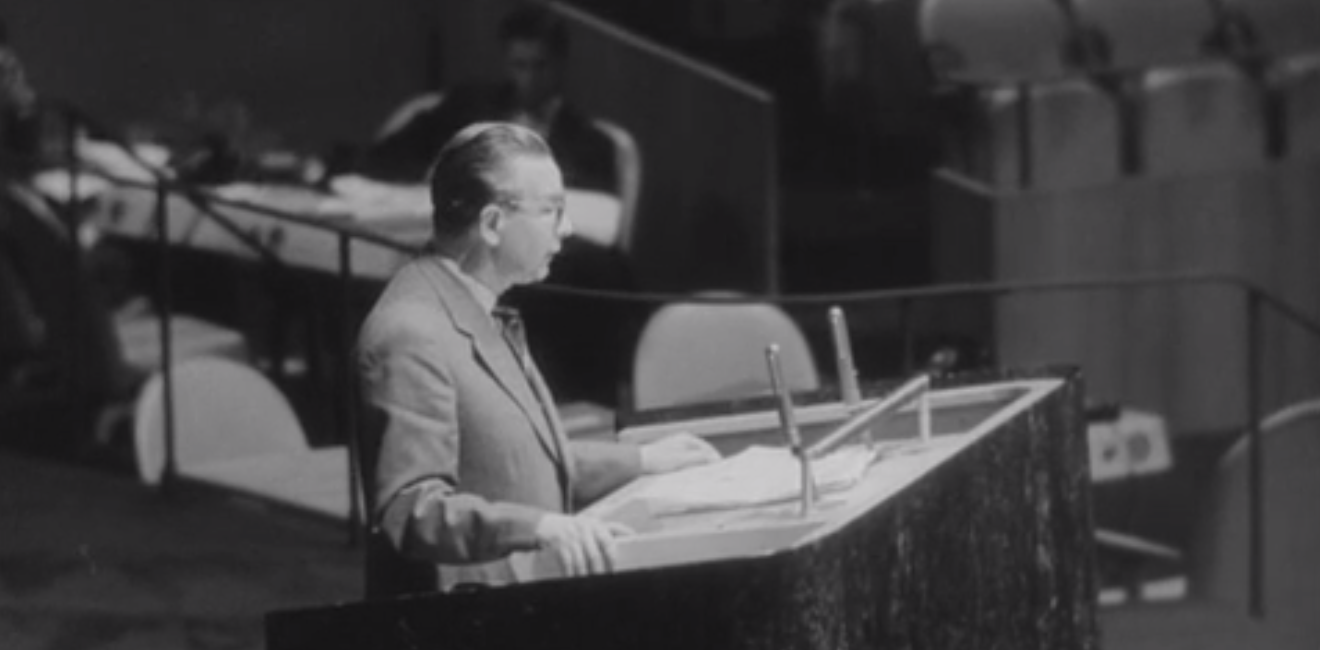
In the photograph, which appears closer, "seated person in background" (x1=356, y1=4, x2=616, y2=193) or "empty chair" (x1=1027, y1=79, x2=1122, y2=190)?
"seated person in background" (x1=356, y1=4, x2=616, y2=193)

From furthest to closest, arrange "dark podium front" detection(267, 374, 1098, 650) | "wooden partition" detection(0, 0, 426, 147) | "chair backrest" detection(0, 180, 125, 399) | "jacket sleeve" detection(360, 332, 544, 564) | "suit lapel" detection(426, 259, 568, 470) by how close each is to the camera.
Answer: "wooden partition" detection(0, 0, 426, 147)
"chair backrest" detection(0, 180, 125, 399)
"suit lapel" detection(426, 259, 568, 470)
"jacket sleeve" detection(360, 332, 544, 564)
"dark podium front" detection(267, 374, 1098, 650)

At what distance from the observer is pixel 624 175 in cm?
796

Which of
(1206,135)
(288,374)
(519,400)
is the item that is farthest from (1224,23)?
(519,400)

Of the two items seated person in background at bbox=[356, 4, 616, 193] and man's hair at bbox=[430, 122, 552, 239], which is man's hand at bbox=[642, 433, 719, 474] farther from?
seated person in background at bbox=[356, 4, 616, 193]

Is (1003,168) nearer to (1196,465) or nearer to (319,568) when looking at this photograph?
(1196,465)

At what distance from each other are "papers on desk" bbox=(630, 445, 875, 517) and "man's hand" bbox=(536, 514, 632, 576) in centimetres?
26

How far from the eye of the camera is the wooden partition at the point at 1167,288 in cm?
873

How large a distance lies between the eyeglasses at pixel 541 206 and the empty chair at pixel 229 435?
2.82 m

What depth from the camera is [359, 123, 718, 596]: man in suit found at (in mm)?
3574

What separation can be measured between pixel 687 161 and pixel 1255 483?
181cm

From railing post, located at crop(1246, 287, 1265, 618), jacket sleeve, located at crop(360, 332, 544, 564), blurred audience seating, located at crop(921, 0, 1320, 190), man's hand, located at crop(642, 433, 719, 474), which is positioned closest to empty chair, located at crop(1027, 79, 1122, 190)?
blurred audience seating, located at crop(921, 0, 1320, 190)

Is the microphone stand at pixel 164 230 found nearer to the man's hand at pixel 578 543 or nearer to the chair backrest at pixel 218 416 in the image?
the chair backrest at pixel 218 416

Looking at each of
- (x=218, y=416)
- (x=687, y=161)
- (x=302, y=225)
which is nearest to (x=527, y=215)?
(x=218, y=416)

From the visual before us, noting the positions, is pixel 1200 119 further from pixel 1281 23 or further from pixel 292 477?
pixel 292 477
